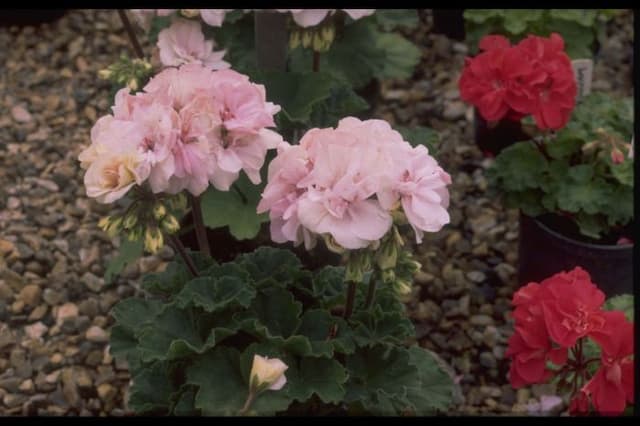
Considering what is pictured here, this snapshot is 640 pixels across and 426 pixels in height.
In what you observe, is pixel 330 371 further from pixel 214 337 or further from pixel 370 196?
pixel 370 196

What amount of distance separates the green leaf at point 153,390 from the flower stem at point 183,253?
0.18 m

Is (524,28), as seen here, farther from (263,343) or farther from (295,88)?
(263,343)

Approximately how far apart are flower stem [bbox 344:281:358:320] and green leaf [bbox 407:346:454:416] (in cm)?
17

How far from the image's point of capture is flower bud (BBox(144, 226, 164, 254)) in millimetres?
1594

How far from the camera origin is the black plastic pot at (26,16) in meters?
3.68

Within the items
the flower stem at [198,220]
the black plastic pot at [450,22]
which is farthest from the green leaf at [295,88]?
the black plastic pot at [450,22]

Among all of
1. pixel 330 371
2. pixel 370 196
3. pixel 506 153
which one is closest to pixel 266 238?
pixel 506 153

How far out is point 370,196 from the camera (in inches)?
59.5

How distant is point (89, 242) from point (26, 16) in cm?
120

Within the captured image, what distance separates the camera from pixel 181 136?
5.15 feet

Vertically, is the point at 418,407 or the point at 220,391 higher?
the point at 220,391

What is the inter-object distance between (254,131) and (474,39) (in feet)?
5.87

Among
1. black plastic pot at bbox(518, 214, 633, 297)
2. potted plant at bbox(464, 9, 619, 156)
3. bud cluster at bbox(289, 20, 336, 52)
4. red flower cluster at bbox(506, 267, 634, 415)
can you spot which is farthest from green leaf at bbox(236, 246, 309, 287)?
potted plant at bbox(464, 9, 619, 156)

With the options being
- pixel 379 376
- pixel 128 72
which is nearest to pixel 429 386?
pixel 379 376
